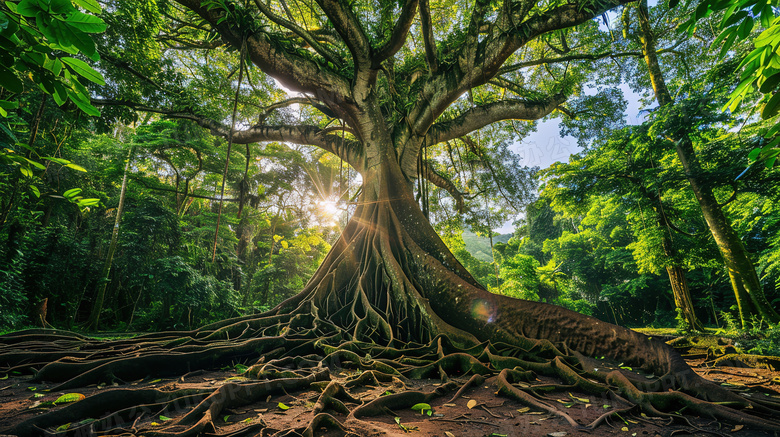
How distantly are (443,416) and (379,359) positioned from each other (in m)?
1.31

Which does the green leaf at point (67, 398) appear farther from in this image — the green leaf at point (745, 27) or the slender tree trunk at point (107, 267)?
the slender tree trunk at point (107, 267)

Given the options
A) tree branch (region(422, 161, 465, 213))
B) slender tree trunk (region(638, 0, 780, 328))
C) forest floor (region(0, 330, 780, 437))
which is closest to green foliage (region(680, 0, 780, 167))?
forest floor (region(0, 330, 780, 437))

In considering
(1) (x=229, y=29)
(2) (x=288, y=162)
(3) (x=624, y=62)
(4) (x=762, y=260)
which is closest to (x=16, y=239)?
(1) (x=229, y=29)

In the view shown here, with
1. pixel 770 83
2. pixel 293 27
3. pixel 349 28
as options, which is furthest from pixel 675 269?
pixel 293 27

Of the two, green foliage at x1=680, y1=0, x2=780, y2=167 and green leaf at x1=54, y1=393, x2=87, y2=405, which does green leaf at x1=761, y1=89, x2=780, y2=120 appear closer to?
green foliage at x1=680, y1=0, x2=780, y2=167

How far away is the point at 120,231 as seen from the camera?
830cm

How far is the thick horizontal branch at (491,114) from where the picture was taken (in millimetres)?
6586

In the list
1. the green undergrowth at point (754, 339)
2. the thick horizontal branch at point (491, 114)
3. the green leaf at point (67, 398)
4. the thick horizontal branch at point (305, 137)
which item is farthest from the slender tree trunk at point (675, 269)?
the green leaf at point (67, 398)

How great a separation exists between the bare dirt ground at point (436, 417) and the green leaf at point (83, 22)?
2.05 meters

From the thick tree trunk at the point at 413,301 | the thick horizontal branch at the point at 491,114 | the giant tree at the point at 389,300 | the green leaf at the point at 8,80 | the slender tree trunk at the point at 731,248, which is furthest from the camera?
the thick horizontal branch at the point at 491,114

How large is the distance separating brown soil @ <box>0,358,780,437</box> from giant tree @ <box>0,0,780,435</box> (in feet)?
0.29

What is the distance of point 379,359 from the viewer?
3354mm

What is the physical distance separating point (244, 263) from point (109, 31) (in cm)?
1072

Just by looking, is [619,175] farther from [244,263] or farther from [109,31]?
[244,263]
